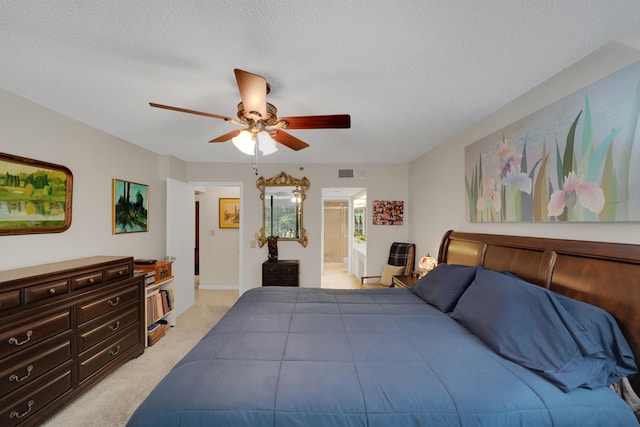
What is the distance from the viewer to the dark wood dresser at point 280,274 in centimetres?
389

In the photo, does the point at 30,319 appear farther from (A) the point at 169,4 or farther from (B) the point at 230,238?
(B) the point at 230,238

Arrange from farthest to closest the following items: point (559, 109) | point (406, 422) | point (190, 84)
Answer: point (190, 84) → point (559, 109) → point (406, 422)

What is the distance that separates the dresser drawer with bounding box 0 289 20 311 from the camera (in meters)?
1.52

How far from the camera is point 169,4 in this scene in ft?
3.67

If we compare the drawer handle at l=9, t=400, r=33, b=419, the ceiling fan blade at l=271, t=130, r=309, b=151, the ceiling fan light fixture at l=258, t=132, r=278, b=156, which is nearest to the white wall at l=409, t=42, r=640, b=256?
the ceiling fan blade at l=271, t=130, r=309, b=151

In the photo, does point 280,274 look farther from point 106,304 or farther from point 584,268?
point 584,268

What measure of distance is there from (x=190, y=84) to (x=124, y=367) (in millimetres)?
2765

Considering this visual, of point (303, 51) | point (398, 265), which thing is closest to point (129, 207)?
point (303, 51)

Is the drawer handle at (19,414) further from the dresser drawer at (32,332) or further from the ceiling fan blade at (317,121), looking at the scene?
the ceiling fan blade at (317,121)

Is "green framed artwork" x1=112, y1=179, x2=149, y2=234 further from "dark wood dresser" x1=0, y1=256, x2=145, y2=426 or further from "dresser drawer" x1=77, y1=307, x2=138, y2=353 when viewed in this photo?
"dresser drawer" x1=77, y1=307, x2=138, y2=353

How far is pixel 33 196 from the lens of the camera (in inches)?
80.5

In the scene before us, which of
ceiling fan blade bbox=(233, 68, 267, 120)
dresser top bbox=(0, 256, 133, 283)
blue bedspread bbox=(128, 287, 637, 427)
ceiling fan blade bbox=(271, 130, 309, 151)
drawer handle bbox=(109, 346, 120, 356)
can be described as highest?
ceiling fan blade bbox=(233, 68, 267, 120)

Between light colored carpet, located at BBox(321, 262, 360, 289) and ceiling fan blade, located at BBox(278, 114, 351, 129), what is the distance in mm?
3804

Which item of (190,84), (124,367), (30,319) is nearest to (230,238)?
(124,367)
